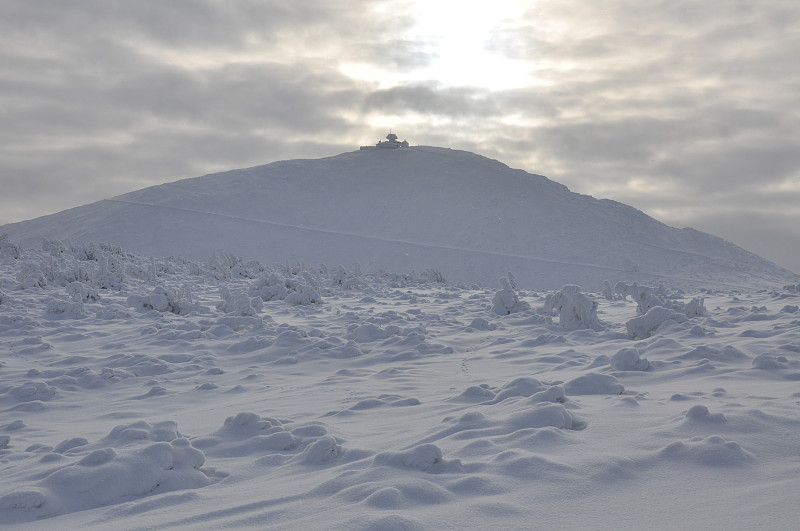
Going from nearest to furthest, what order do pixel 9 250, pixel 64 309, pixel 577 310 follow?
pixel 577 310 → pixel 64 309 → pixel 9 250

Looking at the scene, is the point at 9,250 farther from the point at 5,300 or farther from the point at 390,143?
the point at 390,143

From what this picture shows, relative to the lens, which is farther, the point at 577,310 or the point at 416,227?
the point at 416,227

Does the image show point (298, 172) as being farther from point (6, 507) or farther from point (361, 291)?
point (6, 507)

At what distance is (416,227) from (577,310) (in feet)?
106

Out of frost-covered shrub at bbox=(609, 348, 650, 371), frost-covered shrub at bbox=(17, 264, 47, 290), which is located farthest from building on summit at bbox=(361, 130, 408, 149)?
frost-covered shrub at bbox=(609, 348, 650, 371)

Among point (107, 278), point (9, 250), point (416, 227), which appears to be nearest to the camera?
point (107, 278)

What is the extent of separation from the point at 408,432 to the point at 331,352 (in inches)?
122

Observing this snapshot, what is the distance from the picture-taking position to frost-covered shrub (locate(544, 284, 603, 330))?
7.80 meters

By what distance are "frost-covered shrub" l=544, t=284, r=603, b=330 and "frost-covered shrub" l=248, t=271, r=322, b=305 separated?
4.75 m

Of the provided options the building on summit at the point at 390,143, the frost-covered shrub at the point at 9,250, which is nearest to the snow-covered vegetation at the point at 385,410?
the frost-covered shrub at the point at 9,250

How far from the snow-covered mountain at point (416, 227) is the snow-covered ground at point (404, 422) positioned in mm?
24997

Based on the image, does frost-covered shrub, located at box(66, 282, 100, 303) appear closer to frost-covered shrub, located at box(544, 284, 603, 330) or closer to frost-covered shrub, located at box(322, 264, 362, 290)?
frost-covered shrub, located at box(322, 264, 362, 290)

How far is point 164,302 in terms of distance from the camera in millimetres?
9320

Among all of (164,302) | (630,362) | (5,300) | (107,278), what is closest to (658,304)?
(630,362)
